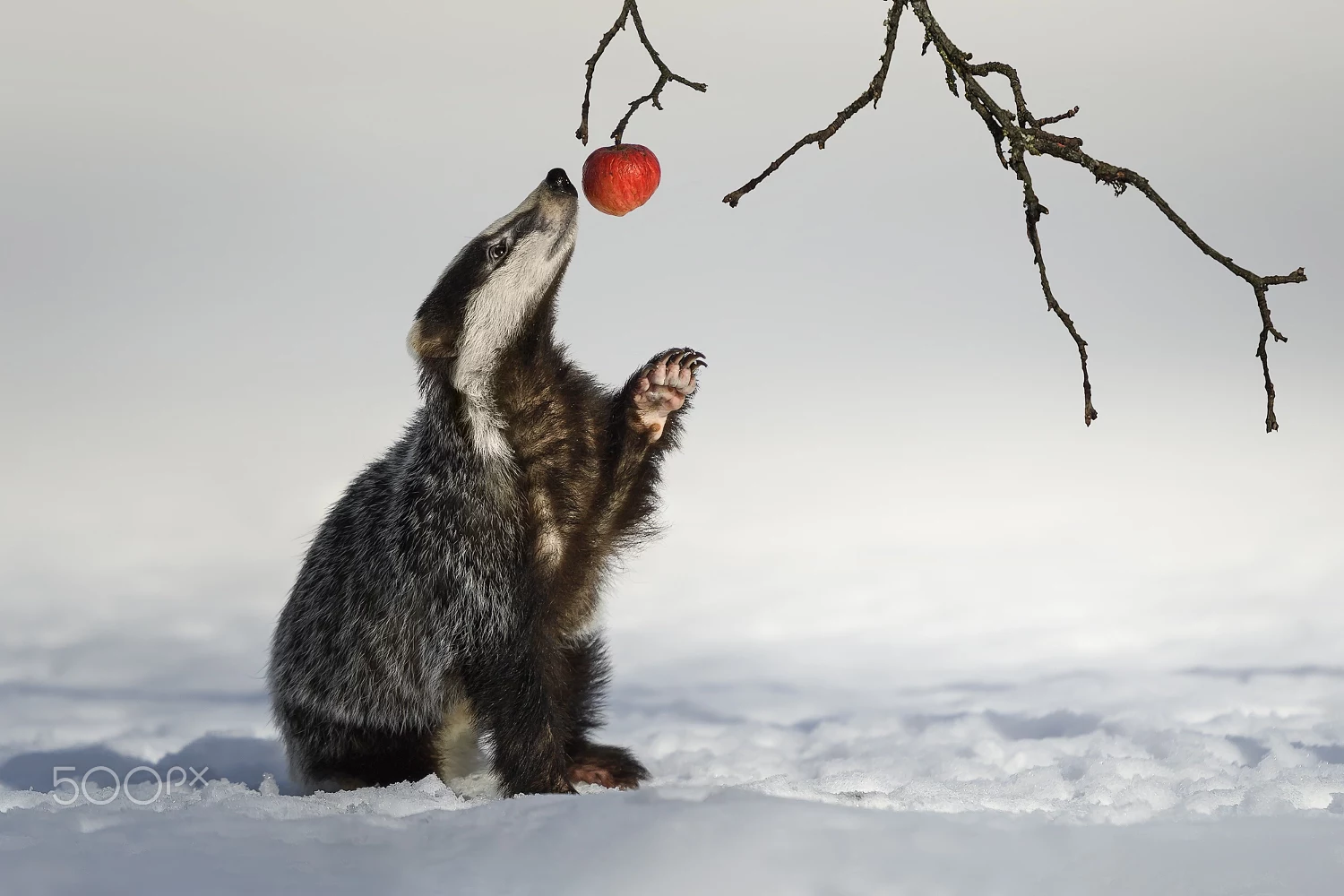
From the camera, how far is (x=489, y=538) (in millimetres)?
3668

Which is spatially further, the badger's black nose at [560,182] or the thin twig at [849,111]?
the badger's black nose at [560,182]

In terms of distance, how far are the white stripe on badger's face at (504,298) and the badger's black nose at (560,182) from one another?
19 millimetres

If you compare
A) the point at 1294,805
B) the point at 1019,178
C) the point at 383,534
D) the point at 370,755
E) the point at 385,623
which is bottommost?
the point at 1294,805

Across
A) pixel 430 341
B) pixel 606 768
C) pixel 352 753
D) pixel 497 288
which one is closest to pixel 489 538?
pixel 430 341

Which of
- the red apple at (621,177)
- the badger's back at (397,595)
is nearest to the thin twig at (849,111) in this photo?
the red apple at (621,177)

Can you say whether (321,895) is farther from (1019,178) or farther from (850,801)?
(1019,178)

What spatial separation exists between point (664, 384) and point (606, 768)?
1191mm

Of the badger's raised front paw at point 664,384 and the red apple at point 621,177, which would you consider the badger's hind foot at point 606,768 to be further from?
the red apple at point 621,177

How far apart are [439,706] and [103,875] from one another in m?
1.17

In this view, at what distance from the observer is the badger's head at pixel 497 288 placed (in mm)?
3590

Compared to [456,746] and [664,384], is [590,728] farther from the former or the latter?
[664,384]

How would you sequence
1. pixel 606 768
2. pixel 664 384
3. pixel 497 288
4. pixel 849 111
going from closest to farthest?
pixel 849 111 → pixel 497 288 → pixel 664 384 → pixel 606 768

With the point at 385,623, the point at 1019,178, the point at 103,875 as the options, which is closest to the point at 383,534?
the point at 385,623

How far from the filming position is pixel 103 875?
2746 millimetres
